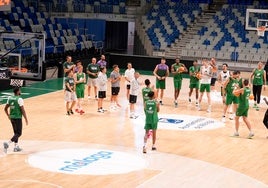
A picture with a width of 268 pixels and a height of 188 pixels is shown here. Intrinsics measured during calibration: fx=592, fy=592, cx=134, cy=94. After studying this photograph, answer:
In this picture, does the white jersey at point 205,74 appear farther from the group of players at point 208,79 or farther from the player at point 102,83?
the player at point 102,83

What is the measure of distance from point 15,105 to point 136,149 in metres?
3.43

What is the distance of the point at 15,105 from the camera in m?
14.2

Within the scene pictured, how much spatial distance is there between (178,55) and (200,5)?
4940mm

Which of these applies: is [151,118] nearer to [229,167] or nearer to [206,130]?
[229,167]

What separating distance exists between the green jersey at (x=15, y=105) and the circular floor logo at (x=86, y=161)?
108cm

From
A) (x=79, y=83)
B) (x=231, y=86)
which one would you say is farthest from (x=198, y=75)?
(x=79, y=83)

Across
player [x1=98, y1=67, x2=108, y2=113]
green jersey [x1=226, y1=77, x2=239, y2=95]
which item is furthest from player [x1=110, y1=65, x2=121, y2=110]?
green jersey [x1=226, y1=77, x2=239, y2=95]

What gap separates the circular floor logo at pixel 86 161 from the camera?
13461 mm

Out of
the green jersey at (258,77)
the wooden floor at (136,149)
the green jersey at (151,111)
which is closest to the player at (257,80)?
the green jersey at (258,77)

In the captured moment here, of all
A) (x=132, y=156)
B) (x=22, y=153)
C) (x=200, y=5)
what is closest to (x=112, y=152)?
(x=132, y=156)

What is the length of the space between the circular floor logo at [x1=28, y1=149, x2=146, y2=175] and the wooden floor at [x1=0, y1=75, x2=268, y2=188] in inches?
4.1

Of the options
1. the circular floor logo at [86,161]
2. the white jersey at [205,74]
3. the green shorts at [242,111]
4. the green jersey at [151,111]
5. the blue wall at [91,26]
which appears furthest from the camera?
the blue wall at [91,26]

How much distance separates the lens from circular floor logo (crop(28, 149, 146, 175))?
13461 mm

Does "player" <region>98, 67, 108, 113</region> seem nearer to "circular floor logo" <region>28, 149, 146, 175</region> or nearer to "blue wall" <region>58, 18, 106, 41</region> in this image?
"circular floor logo" <region>28, 149, 146, 175</region>
